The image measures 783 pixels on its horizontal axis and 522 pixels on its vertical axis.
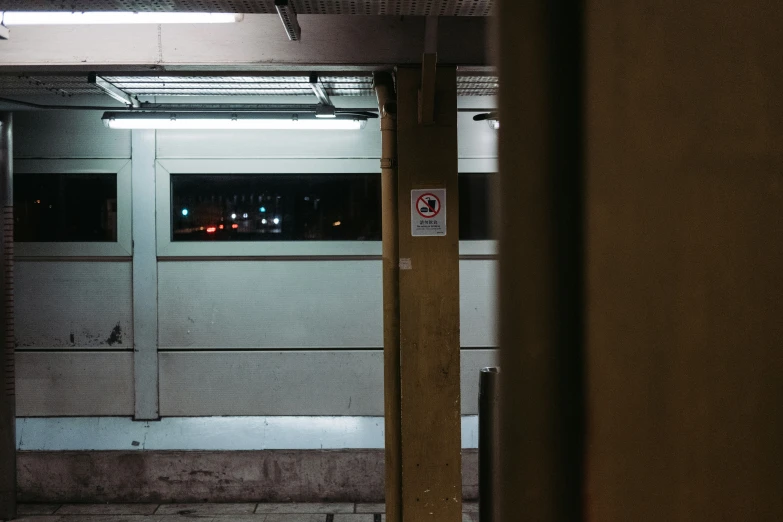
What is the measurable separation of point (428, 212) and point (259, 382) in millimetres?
2817

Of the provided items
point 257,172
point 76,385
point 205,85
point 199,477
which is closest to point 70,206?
point 76,385

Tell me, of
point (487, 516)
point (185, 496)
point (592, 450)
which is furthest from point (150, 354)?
point (592, 450)

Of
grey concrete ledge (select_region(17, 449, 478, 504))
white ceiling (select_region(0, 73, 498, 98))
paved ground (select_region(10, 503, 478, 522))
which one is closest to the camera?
A: white ceiling (select_region(0, 73, 498, 98))

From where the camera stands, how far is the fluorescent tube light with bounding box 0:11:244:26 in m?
3.87

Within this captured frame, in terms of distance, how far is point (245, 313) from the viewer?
6.07m

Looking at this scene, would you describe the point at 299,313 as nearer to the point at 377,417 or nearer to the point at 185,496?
the point at 377,417

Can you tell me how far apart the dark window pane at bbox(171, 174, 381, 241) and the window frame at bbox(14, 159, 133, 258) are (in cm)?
45

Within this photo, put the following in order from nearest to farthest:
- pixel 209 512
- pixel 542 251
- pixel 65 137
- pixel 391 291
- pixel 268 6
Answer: pixel 542 251
pixel 268 6
pixel 391 291
pixel 209 512
pixel 65 137

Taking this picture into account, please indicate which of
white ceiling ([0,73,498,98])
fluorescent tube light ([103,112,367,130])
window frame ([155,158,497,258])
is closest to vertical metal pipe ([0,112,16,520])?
white ceiling ([0,73,498,98])

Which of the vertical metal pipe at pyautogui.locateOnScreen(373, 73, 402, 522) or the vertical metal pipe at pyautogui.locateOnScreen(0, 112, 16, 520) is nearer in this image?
the vertical metal pipe at pyautogui.locateOnScreen(373, 73, 402, 522)

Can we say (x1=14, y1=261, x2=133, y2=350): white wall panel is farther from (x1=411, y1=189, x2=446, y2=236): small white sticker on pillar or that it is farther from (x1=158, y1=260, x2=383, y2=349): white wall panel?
(x1=411, y1=189, x2=446, y2=236): small white sticker on pillar

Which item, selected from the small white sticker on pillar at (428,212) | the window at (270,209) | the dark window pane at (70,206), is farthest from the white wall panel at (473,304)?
the dark window pane at (70,206)

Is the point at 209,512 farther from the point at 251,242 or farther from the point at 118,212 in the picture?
the point at 118,212

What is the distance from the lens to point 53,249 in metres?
6.07
